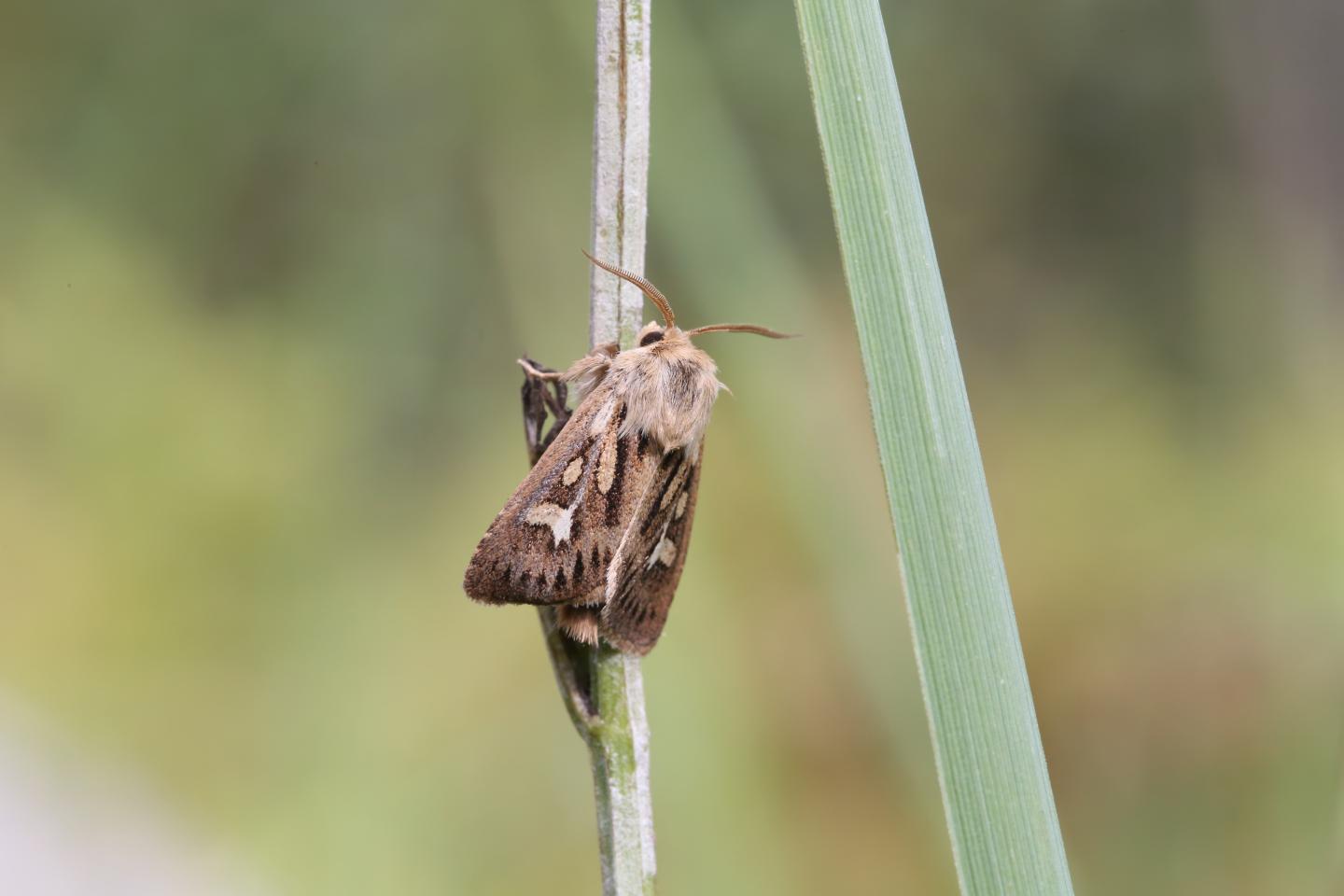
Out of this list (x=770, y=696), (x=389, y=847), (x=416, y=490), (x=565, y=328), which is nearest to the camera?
Answer: (x=389, y=847)

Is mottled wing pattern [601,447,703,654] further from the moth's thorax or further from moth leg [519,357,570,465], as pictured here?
moth leg [519,357,570,465]

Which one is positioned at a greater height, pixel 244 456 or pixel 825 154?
pixel 244 456

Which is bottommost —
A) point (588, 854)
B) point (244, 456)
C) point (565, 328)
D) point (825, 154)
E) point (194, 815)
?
point (588, 854)

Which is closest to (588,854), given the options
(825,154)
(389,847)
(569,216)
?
(389,847)

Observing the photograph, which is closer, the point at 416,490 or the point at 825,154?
the point at 825,154

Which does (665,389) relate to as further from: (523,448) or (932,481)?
(523,448)

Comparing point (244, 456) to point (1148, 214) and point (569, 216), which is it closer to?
point (569, 216)

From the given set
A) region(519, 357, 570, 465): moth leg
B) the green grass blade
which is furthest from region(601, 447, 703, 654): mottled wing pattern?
the green grass blade

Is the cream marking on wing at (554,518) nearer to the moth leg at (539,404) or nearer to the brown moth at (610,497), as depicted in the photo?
the brown moth at (610,497)
